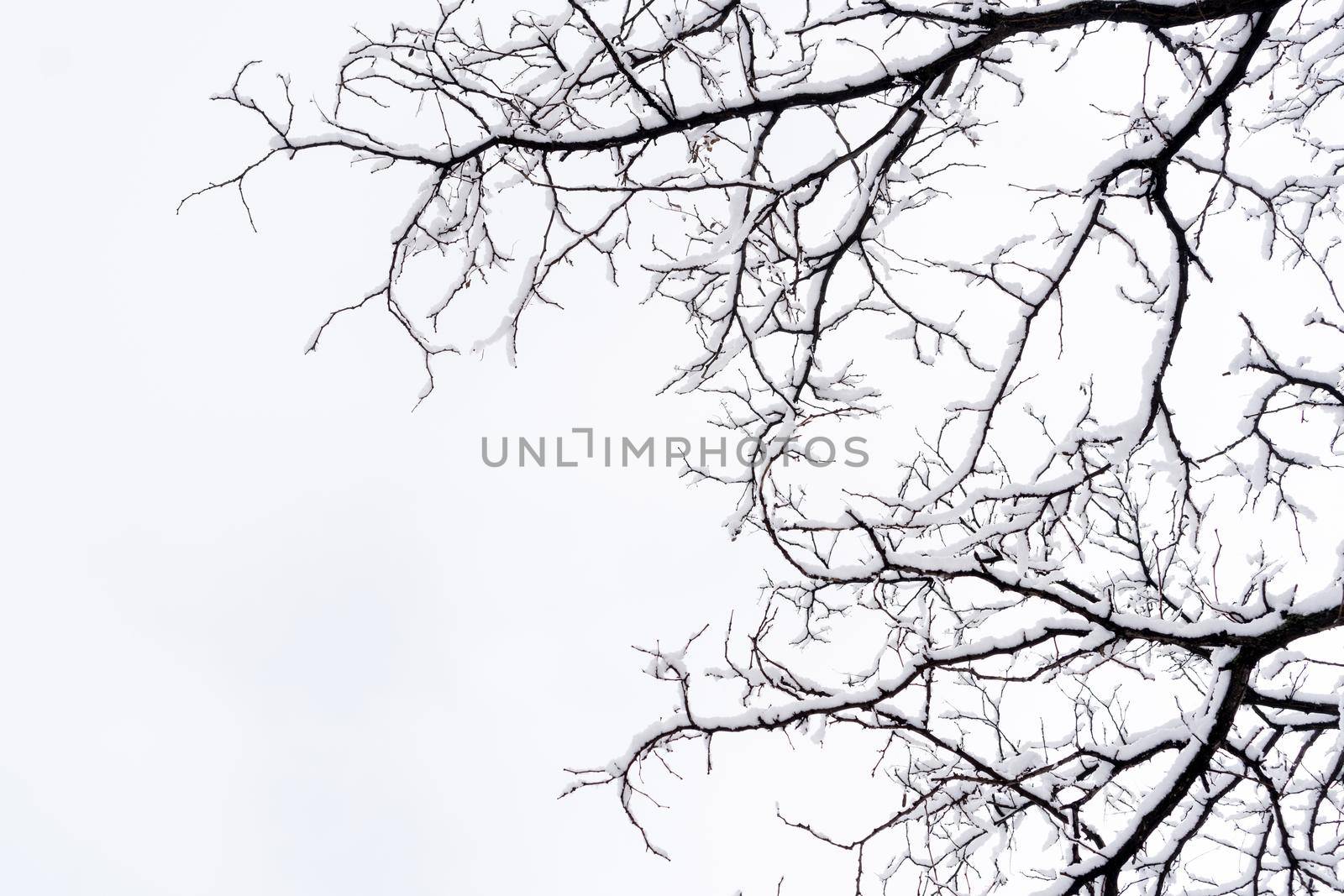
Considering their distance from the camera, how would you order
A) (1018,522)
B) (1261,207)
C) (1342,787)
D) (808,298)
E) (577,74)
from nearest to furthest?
(577,74)
(1018,522)
(808,298)
(1342,787)
(1261,207)

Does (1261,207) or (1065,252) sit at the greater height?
(1261,207)

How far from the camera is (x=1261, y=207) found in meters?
3.96

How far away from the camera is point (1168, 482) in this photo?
3561 millimetres

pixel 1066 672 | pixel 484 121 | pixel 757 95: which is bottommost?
pixel 1066 672

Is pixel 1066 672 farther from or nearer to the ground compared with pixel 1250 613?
farther from the ground

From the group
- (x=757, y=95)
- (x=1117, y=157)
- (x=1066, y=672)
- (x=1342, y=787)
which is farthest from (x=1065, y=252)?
(x=1342, y=787)

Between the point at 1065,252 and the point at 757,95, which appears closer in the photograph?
the point at 757,95

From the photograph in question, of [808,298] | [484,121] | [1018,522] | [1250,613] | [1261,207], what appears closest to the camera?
[1250,613]

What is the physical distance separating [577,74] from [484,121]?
1.61 feet

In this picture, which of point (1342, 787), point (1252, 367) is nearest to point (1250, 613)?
point (1252, 367)

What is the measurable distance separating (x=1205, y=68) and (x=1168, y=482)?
1.59 m

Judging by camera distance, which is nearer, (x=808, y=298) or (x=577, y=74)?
(x=577, y=74)

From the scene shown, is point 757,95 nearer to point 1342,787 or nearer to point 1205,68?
Result: point 1205,68

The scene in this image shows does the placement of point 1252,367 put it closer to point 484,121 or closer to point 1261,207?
point 1261,207
